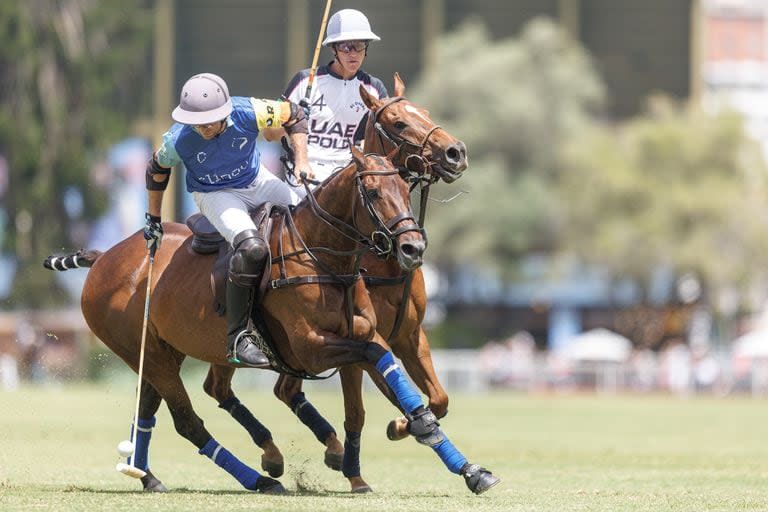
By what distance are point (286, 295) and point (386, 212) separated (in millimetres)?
1010

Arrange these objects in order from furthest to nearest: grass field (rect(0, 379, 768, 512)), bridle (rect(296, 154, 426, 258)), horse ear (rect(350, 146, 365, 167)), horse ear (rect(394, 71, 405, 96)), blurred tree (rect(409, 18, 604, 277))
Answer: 1. blurred tree (rect(409, 18, 604, 277))
2. horse ear (rect(394, 71, 405, 96))
3. grass field (rect(0, 379, 768, 512))
4. horse ear (rect(350, 146, 365, 167))
5. bridle (rect(296, 154, 426, 258))

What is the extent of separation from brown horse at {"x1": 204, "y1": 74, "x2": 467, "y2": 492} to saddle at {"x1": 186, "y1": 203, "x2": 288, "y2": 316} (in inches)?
28.0

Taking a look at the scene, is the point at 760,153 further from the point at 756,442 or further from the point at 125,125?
the point at 756,442

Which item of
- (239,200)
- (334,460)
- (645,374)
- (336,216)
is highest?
(239,200)

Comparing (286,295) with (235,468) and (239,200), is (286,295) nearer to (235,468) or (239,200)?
(239,200)

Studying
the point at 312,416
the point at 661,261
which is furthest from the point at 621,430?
the point at 661,261

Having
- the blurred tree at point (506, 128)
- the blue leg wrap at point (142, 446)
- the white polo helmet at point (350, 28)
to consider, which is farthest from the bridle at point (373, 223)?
the blurred tree at point (506, 128)

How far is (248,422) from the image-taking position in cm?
1171

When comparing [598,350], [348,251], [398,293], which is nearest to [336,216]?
[348,251]

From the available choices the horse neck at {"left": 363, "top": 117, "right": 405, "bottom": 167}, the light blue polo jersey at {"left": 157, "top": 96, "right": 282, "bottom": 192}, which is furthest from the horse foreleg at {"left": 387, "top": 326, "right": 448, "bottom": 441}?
the light blue polo jersey at {"left": 157, "top": 96, "right": 282, "bottom": 192}

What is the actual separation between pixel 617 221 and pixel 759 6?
25851 millimetres

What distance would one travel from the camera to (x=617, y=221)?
46.9 metres

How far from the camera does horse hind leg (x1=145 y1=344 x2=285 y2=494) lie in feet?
35.3

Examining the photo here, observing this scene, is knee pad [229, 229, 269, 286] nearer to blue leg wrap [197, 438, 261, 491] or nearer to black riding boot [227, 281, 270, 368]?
black riding boot [227, 281, 270, 368]
